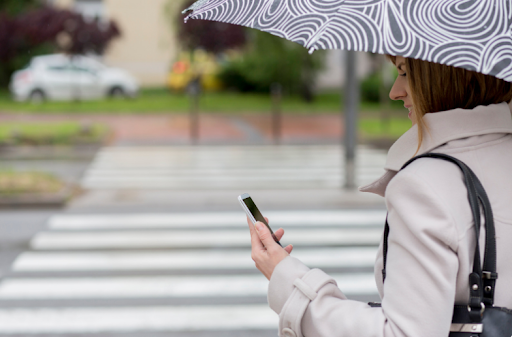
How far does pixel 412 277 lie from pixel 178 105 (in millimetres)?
22640

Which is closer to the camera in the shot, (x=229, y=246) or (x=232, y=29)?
(x=229, y=246)

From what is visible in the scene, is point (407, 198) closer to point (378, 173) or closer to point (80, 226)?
point (80, 226)

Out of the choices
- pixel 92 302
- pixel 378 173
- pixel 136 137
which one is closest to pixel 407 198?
pixel 92 302

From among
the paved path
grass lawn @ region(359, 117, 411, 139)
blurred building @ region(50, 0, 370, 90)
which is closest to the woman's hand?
the paved path

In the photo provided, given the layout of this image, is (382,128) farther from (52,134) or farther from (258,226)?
(258,226)

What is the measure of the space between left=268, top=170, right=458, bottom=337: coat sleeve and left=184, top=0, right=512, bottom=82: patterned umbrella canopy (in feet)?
0.87

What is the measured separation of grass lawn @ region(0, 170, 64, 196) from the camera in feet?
29.3

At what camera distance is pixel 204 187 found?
9984 mm

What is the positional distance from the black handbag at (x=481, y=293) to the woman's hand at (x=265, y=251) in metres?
0.42

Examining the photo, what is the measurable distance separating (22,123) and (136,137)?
161 inches

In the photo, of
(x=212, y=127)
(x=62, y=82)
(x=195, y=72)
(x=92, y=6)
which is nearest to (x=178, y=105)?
(x=195, y=72)

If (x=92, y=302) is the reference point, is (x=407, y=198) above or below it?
above

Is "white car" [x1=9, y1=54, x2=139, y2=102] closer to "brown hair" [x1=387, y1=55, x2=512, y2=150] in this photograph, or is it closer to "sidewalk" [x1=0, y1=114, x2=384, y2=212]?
"sidewalk" [x1=0, y1=114, x2=384, y2=212]

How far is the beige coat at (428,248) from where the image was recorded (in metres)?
1.27
